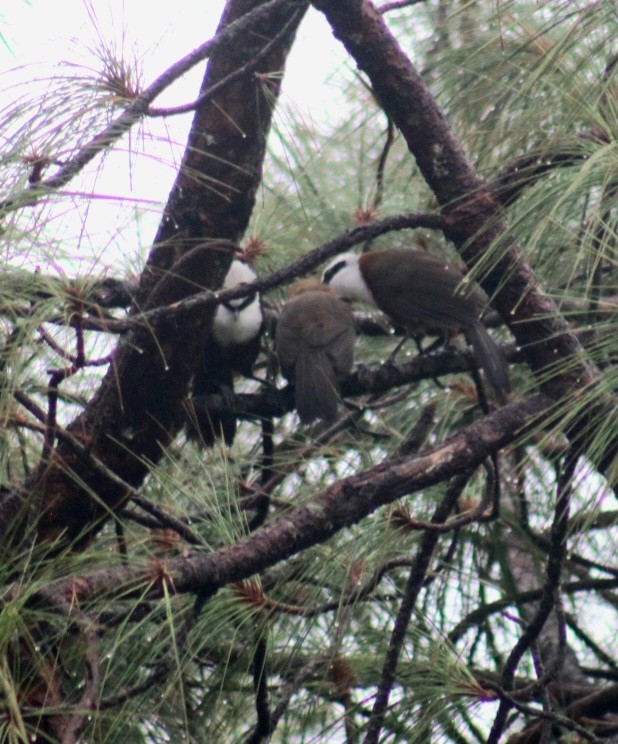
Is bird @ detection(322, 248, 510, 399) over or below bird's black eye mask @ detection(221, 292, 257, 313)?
below

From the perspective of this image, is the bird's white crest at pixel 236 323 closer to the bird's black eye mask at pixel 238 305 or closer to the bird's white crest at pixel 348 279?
the bird's black eye mask at pixel 238 305

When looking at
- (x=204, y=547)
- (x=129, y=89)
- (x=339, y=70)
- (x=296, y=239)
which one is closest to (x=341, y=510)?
(x=204, y=547)

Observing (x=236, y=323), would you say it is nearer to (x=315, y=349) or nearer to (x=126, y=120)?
(x=315, y=349)

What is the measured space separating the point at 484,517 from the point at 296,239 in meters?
1.22

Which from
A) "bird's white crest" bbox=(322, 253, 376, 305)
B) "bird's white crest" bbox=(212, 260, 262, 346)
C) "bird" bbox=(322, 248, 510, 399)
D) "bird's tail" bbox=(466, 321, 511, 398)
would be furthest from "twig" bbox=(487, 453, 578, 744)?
"bird's white crest" bbox=(322, 253, 376, 305)

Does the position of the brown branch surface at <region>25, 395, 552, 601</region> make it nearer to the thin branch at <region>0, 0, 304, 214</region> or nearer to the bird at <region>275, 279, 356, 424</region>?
the thin branch at <region>0, 0, 304, 214</region>

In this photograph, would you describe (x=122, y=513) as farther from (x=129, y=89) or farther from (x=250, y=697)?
(x=129, y=89)

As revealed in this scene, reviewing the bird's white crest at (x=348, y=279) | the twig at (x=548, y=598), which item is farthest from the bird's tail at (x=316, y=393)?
the twig at (x=548, y=598)

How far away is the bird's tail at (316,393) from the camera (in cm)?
268

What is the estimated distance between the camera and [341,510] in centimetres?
160

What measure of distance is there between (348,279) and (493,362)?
1.06 meters

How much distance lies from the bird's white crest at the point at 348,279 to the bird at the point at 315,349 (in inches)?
9.4

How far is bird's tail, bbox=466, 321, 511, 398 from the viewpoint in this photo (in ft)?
8.18

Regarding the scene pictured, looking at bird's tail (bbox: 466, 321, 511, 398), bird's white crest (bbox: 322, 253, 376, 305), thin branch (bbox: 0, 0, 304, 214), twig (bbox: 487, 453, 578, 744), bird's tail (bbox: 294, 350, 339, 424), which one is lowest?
twig (bbox: 487, 453, 578, 744)
